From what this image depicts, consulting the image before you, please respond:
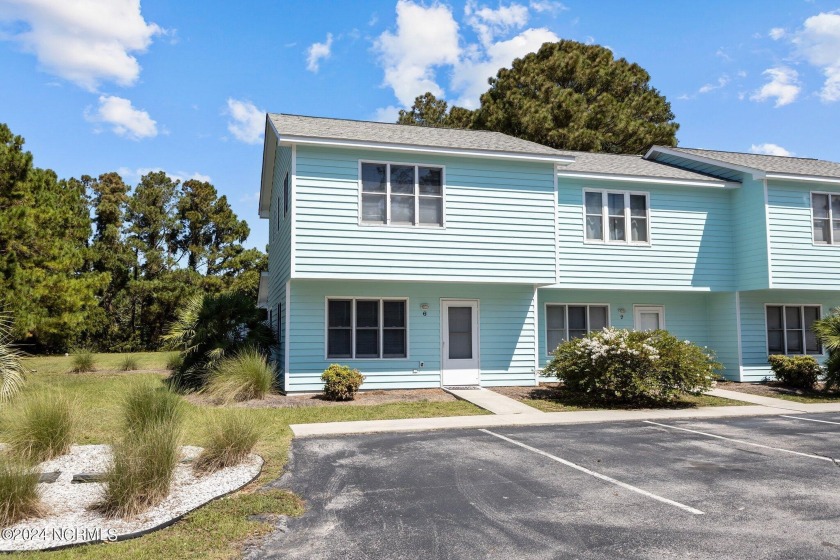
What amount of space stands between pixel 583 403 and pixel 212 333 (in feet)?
30.4

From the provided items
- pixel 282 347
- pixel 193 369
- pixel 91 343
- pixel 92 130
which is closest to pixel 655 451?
pixel 282 347

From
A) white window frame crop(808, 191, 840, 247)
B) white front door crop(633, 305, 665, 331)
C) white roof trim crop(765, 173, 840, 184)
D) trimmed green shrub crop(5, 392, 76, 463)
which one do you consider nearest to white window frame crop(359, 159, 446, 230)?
white front door crop(633, 305, 665, 331)

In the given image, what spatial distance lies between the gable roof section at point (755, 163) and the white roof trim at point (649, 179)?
0.63 m

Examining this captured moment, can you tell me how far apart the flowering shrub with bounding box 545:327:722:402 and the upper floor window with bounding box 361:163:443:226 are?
16.5ft

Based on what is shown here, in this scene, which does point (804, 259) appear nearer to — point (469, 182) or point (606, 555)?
point (469, 182)

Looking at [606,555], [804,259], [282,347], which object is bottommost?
[606,555]

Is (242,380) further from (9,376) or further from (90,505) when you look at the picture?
(90,505)

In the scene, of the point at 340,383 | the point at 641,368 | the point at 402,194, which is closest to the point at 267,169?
the point at 402,194

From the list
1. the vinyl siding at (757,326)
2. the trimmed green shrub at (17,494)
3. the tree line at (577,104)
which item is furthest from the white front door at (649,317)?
the trimmed green shrub at (17,494)

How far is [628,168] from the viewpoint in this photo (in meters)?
18.7

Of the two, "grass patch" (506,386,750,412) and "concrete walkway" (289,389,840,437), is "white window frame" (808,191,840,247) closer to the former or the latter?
"concrete walkway" (289,389,840,437)

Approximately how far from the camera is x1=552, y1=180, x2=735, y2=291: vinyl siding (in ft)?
57.6

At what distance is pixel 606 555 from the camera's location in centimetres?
497

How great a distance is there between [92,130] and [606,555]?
21509mm
